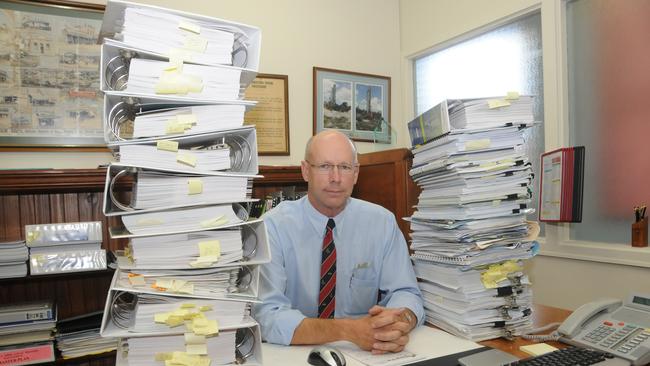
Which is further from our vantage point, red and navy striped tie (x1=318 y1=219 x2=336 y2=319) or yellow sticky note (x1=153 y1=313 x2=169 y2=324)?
red and navy striped tie (x1=318 y1=219 x2=336 y2=319)

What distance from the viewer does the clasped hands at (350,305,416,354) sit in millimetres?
1202

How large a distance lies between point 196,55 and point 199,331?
2.10 feet

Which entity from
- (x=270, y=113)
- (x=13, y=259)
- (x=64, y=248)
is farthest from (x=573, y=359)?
(x=270, y=113)

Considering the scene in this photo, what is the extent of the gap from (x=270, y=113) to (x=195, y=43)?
1840 millimetres

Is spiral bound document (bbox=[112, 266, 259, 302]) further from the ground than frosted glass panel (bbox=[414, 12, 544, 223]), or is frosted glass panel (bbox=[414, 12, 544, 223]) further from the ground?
frosted glass panel (bbox=[414, 12, 544, 223])

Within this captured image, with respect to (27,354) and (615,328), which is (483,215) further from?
(27,354)

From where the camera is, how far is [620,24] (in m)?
2.17

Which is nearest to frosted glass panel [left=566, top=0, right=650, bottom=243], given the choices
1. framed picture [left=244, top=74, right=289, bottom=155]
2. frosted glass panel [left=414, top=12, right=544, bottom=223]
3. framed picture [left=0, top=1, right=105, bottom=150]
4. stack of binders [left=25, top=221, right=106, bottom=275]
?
frosted glass panel [left=414, top=12, right=544, bottom=223]

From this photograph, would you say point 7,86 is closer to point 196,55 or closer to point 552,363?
point 196,55

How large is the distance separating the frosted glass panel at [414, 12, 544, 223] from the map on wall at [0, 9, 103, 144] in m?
2.16

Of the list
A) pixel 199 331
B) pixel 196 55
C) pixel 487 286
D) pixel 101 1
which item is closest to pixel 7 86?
pixel 101 1

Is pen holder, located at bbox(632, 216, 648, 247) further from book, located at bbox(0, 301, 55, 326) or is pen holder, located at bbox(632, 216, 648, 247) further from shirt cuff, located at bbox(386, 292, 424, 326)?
book, located at bbox(0, 301, 55, 326)

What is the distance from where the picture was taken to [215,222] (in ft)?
3.55

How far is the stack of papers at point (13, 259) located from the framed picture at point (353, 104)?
1.76 meters
